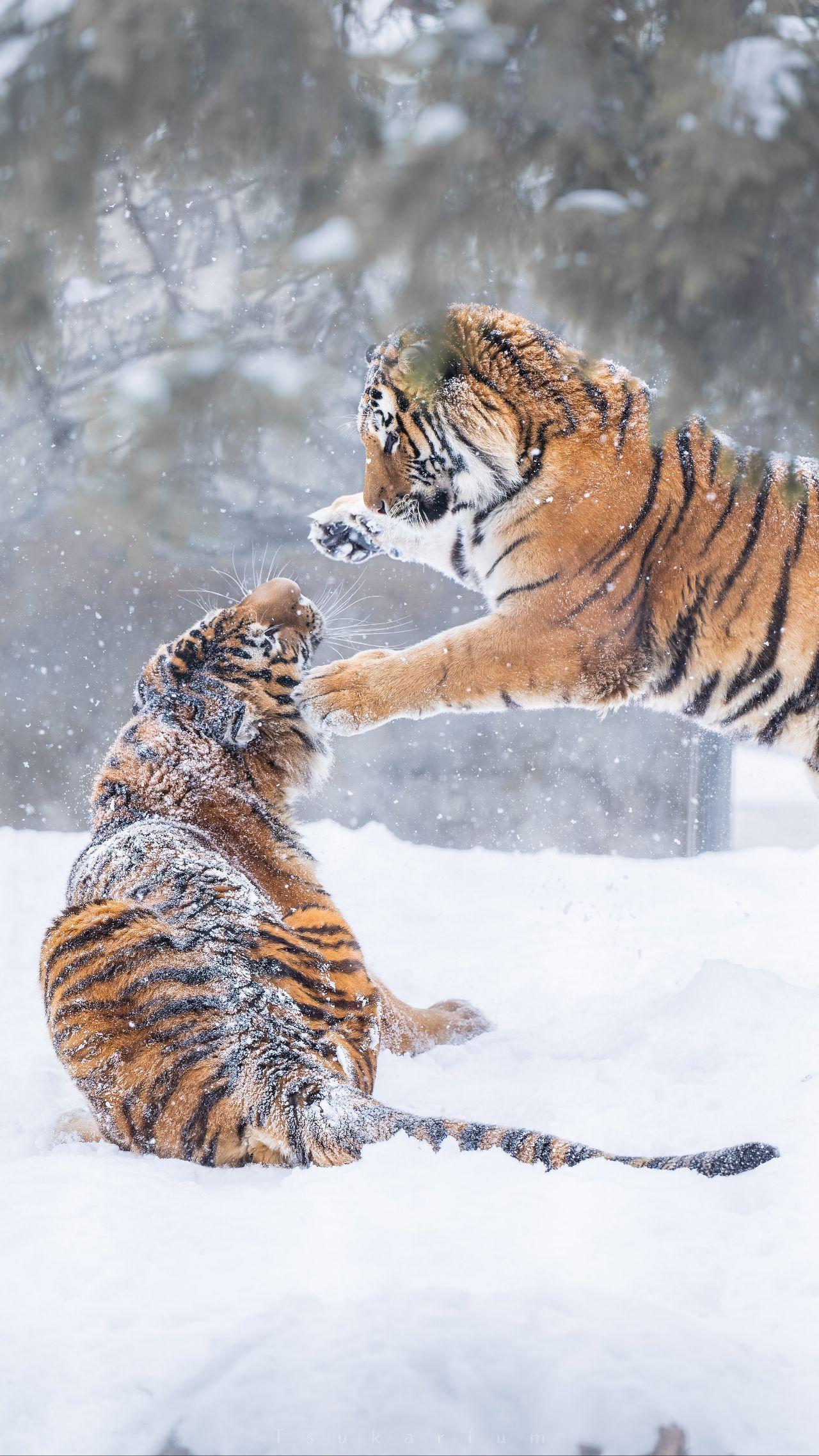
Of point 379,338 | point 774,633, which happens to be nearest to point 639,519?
point 774,633

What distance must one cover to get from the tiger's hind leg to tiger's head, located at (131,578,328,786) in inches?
21.0

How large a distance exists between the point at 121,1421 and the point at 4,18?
1.34 meters

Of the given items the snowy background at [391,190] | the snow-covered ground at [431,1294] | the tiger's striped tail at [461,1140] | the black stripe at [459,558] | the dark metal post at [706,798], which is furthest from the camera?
the dark metal post at [706,798]

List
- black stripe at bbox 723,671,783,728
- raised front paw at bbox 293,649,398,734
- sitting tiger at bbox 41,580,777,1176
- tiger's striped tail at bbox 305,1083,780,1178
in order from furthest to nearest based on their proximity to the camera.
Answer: black stripe at bbox 723,671,783,728 → raised front paw at bbox 293,649,398,734 → sitting tiger at bbox 41,580,777,1176 → tiger's striped tail at bbox 305,1083,780,1178

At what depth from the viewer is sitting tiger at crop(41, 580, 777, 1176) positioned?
150 centimetres

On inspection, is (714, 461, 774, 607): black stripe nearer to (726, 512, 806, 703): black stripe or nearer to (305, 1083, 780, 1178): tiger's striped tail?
(726, 512, 806, 703): black stripe

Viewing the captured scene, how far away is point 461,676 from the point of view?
208cm

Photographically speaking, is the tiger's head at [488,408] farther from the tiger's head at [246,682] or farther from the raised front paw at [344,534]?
the tiger's head at [246,682]

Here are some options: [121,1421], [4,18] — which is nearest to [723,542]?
[4,18]

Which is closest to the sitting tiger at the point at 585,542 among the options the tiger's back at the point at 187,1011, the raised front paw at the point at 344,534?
the raised front paw at the point at 344,534

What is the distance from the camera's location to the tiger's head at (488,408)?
2211 millimetres

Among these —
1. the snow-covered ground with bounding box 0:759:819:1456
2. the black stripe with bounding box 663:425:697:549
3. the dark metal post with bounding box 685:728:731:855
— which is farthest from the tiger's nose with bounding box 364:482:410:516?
the dark metal post with bounding box 685:728:731:855

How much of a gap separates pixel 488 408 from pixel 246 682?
2.37 ft

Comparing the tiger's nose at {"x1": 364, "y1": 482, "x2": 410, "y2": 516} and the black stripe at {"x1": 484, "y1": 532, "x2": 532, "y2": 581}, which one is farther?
the tiger's nose at {"x1": 364, "y1": 482, "x2": 410, "y2": 516}
